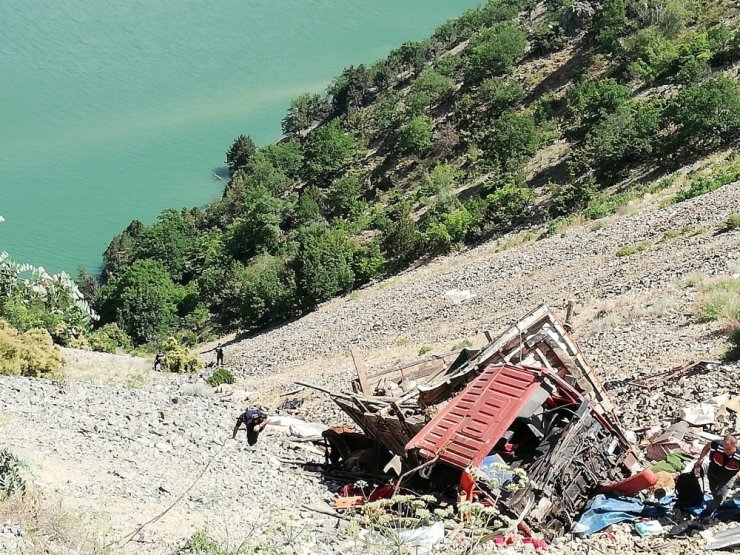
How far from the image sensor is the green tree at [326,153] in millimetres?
67250

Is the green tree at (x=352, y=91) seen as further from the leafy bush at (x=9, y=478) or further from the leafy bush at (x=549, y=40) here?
the leafy bush at (x=9, y=478)

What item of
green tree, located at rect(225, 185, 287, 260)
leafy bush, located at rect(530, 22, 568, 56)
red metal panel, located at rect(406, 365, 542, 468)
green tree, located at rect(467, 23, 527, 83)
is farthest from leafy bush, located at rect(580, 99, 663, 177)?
red metal panel, located at rect(406, 365, 542, 468)

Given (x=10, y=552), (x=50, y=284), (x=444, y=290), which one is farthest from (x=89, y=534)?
(x=444, y=290)

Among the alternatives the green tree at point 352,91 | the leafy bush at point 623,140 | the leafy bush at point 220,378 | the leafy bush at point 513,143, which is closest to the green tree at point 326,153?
the green tree at point 352,91

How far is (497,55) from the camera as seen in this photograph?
2569 inches

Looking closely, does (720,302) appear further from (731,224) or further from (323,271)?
(323,271)

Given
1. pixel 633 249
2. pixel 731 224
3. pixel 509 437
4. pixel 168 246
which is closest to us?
pixel 509 437

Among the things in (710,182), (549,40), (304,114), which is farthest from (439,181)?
(304,114)

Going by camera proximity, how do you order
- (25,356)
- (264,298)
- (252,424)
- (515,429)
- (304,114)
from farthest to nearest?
1. (304,114)
2. (264,298)
3. (25,356)
4. (252,424)
5. (515,429)

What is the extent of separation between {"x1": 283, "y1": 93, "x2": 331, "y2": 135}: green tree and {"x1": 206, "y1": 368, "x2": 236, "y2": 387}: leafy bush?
66.1 meters

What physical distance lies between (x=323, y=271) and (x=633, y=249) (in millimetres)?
19789

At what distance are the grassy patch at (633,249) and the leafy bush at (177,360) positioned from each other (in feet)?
58.0

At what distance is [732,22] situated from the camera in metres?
50.1

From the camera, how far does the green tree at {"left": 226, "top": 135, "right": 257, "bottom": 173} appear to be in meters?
81.9
